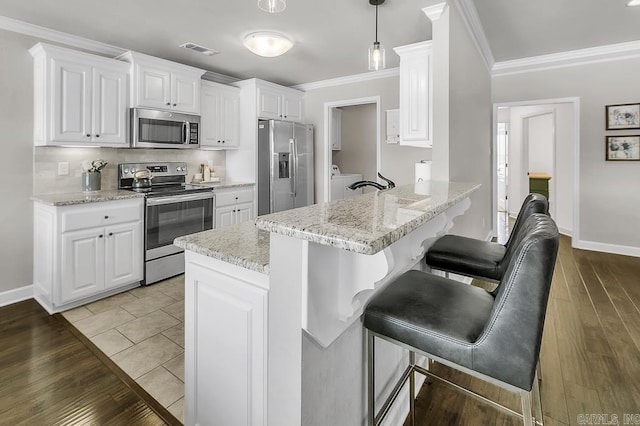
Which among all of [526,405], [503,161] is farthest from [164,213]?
[503,161]

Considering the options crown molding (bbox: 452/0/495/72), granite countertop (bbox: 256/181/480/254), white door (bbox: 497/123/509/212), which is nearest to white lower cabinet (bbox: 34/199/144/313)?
granite countertop (bbox: 256/181/480/254)

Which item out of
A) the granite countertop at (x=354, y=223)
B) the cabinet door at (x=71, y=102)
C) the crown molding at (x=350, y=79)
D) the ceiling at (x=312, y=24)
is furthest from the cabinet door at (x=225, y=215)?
the granite countertop at (x=354, y=223)

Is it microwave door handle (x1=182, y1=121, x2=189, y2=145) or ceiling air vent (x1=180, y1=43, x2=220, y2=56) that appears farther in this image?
microwave door handle (x1=182, y1=121, x2=189, y2=145)

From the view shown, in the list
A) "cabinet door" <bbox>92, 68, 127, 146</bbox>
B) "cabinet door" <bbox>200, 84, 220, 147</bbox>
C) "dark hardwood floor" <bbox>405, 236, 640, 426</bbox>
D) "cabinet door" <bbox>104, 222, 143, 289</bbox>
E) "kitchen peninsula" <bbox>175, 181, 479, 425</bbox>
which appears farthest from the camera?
"cabinet door" <bbox>200, 84, 220, 147</bbox>

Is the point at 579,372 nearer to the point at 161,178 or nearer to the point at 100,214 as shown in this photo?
the point at 100,214

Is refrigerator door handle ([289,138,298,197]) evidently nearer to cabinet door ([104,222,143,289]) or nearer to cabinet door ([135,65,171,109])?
cabinet door ([135,65,171,109])

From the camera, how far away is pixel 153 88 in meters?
3.52

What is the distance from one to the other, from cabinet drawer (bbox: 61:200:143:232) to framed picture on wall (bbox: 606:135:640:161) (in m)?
5.54

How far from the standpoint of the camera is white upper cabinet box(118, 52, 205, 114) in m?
3.38

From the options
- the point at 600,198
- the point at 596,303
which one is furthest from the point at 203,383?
the point at 600,198

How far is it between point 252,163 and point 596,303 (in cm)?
392

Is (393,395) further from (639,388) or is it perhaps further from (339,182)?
(339,182)

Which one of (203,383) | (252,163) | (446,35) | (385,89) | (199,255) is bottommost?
(203,383)

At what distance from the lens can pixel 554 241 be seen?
3.06ft
